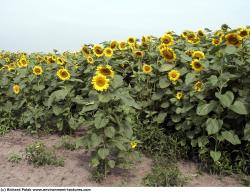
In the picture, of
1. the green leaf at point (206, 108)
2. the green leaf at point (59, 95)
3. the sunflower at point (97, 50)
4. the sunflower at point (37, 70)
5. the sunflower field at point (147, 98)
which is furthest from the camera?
the sunflower at point (37, 70)

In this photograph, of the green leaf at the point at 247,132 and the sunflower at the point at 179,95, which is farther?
the sunflower at the point at 179,95

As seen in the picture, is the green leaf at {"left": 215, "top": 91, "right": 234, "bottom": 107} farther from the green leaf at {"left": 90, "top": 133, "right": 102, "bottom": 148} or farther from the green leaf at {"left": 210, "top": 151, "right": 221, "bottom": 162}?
the green leaf at {"left": 90, "top": 133, "right": 102, "bottom": 148}

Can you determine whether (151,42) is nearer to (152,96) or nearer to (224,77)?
(152,96)

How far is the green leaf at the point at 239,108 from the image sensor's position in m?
4.63

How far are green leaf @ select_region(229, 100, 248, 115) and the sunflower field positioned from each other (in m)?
0.01

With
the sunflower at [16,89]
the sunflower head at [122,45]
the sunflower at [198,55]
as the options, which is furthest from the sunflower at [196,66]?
the sunflower at [16,89]

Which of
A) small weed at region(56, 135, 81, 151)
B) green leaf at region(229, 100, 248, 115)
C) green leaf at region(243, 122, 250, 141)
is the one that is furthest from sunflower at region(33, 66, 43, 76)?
green leaf at region(243, 122, 250, 141)

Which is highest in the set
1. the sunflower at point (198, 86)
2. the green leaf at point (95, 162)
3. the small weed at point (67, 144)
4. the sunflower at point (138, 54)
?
the sunflower at point (138, 54)

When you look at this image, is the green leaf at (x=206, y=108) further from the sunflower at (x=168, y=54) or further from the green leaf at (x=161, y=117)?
the sunflower at (x=168, y=54)

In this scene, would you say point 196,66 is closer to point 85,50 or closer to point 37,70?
point 85,50

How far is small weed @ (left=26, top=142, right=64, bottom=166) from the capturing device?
5154mm

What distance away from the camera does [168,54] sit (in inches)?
228

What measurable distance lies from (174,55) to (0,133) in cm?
316

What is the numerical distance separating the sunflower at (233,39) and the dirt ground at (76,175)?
1633mm
